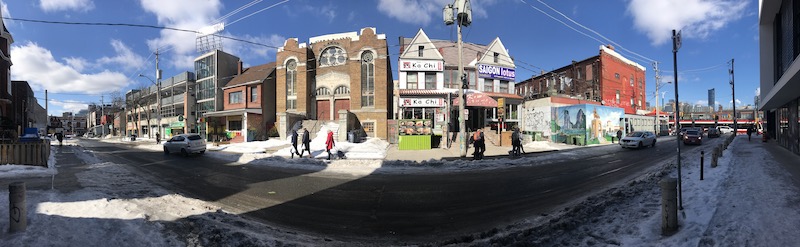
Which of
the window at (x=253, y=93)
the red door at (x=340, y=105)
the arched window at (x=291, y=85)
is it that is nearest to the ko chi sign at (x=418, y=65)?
the red door at (x=340, y=105)

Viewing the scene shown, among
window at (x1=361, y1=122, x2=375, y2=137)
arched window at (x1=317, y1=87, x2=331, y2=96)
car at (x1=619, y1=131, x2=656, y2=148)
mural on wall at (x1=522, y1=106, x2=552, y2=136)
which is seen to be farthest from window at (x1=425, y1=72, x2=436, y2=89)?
car at (x1=619, y1=131, x2=656, y2=148)

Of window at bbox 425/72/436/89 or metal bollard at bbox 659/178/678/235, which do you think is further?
window at bbox 425/72/436/89

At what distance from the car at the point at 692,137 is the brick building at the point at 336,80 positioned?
24.4 meters

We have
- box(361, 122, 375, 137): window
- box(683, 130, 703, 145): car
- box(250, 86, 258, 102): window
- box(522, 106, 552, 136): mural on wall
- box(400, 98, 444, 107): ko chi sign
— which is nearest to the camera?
box(683, 130, 703, 145): car

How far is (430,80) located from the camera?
30.3 m

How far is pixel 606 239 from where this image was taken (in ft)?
14.7

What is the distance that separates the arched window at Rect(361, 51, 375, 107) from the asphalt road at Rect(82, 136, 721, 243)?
18836 mm

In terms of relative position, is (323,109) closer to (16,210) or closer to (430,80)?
(430,80)

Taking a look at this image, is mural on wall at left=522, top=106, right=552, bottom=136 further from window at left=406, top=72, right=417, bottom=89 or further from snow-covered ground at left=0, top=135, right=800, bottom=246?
snow-covered ground at left=0, top=135, right=800, bottom=246

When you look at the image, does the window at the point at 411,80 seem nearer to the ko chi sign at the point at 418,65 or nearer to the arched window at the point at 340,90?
the ko chi sign at the point at 418,65

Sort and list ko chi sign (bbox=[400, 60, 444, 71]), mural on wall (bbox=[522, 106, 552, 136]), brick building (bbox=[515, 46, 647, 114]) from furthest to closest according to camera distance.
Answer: brick building (bbox=[515, 46, 647, 114]) < ko chi sign (bbox=[400, 60, 444, 71]) < mural on wall (bbox=[522, 106, 552, 136])

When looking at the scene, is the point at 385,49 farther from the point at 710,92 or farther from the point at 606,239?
the point at 710,92

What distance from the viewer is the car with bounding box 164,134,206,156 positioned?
19.0 metres

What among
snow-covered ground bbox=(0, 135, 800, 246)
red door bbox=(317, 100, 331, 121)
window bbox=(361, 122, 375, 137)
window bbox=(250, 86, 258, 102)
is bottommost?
snow-covered ground bbox=(0, 135, 800, 246)
